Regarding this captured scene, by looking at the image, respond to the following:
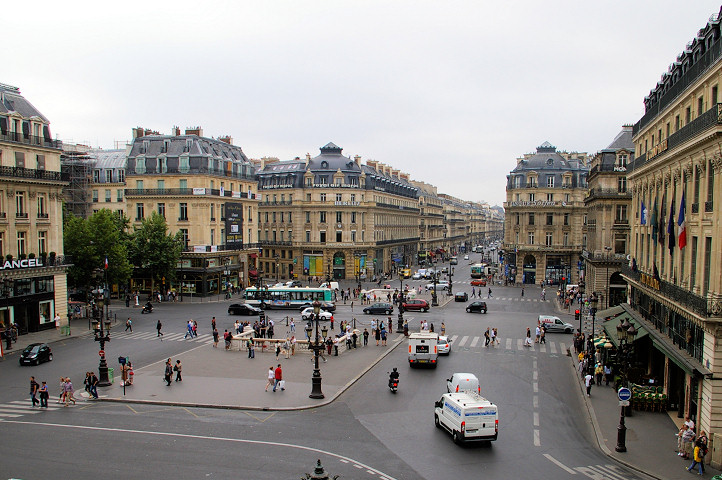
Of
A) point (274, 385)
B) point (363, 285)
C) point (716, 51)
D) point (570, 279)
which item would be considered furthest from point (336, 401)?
point (570, 279)

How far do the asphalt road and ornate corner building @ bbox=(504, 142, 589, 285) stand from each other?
53.7 meters

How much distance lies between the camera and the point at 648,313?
3231cm

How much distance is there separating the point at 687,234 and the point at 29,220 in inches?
1734

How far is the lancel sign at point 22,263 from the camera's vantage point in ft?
138

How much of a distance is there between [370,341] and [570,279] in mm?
50546

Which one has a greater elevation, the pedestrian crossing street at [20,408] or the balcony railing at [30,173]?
the balcony railing at [30,173]

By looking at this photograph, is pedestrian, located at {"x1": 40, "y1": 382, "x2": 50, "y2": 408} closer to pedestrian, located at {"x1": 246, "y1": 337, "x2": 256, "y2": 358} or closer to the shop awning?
pedestrian, located at {"x1": 246, "y1": 337, "x2": 256, "y2": 358}

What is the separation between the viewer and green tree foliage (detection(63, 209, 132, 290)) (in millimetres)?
53000

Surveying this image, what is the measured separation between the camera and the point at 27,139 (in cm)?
4469

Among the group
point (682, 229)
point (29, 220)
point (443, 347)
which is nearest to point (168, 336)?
point (29, 220)

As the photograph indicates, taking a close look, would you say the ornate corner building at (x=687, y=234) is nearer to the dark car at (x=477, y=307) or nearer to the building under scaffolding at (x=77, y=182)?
the dark car at (x=477, y=307)

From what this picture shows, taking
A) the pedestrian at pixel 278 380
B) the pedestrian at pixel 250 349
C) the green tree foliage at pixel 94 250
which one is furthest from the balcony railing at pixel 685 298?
the green tree foliage at pixel 94 250

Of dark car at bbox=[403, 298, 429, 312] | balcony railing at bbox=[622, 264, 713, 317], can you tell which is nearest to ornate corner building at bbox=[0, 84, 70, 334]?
dark car at bbox=[403, 298, 429, 312]

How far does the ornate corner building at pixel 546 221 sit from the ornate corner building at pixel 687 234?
5257 centimetres
